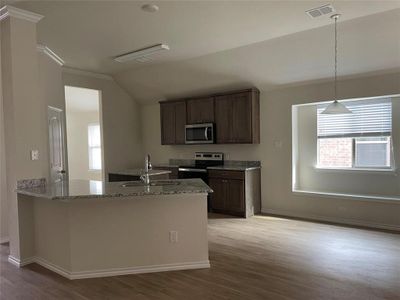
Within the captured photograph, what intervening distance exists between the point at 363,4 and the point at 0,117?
15.8 ft

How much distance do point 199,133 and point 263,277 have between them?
12.2ft

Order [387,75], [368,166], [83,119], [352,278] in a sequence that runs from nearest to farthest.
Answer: [352,278] → [387,75] → [368,166] → [83,119]

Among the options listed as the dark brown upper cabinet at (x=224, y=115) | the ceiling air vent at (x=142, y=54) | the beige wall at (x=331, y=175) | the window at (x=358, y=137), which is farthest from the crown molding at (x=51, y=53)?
the window at (x=358, y=137)

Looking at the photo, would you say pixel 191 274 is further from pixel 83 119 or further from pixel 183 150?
pixel 83 119

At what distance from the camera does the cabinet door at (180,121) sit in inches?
263

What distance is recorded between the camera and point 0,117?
4242 mm

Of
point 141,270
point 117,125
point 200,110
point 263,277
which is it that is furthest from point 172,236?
point 117,125

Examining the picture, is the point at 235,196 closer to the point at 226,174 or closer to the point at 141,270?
the point at 226,174

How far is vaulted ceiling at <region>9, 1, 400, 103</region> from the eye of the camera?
11.3 ft

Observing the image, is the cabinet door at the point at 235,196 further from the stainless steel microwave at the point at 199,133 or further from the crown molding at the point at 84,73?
the crown molding at the point at 84,73

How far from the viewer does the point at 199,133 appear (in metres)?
6.37

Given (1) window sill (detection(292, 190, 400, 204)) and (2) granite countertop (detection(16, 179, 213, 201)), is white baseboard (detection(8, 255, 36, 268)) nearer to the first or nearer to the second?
(2) granite countertop (detection(16, 179, 213, 201))

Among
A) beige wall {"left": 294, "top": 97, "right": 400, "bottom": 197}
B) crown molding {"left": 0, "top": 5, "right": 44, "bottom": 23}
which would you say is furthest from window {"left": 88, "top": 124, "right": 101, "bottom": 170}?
beige wall {"left": 294, "top": 97, "right": 400, "bottom": 197}

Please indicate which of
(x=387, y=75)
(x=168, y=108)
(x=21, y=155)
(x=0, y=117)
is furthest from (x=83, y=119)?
(x=387, y=75)
